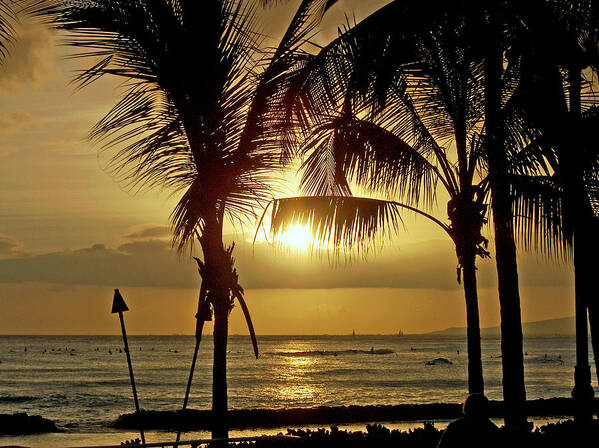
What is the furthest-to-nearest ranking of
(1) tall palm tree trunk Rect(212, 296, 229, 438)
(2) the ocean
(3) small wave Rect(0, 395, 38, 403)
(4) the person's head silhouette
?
(3) small wave Rect(0, 395, 38, 403) → (2) the ocean → (1) tall palm tree trunk Rect(212, 296, 229, 438) → (4) the person's head silhouette

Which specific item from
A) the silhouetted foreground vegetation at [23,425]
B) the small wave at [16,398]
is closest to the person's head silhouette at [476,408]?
the silhouetted foreground vegetation at [23,425]

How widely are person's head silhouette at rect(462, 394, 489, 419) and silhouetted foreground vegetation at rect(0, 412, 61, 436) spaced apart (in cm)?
3001

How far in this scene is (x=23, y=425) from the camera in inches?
1325

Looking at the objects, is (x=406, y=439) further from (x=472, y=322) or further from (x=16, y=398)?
(x=16, y=398)

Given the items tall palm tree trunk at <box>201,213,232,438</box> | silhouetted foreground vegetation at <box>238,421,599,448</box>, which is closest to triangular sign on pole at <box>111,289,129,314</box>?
tall palm tree trunk at <box>201,213,232,438</box>

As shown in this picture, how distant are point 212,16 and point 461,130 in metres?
4.23

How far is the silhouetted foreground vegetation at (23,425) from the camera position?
1292 inches

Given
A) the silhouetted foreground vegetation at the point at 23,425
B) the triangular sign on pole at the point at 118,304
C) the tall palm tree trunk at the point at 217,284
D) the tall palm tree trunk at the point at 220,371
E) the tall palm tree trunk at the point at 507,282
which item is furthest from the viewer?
the silhouetted foreground vegetation at the point at 23,425

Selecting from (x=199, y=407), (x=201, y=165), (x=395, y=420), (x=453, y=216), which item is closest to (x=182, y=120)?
(x=201, y=165)

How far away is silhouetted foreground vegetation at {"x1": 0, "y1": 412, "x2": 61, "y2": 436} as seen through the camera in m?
32.8

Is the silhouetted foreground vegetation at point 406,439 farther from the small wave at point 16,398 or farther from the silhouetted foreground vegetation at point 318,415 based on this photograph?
the small wave at point 16,398

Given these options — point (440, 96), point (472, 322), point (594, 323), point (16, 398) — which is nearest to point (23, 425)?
point (16, 398)

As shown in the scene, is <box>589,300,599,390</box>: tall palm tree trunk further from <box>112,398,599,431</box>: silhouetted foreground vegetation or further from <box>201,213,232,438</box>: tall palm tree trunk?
<box>112,398,599,431</box>: silhouetted foreground vegetation

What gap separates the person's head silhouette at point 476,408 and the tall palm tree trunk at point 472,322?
579cm
